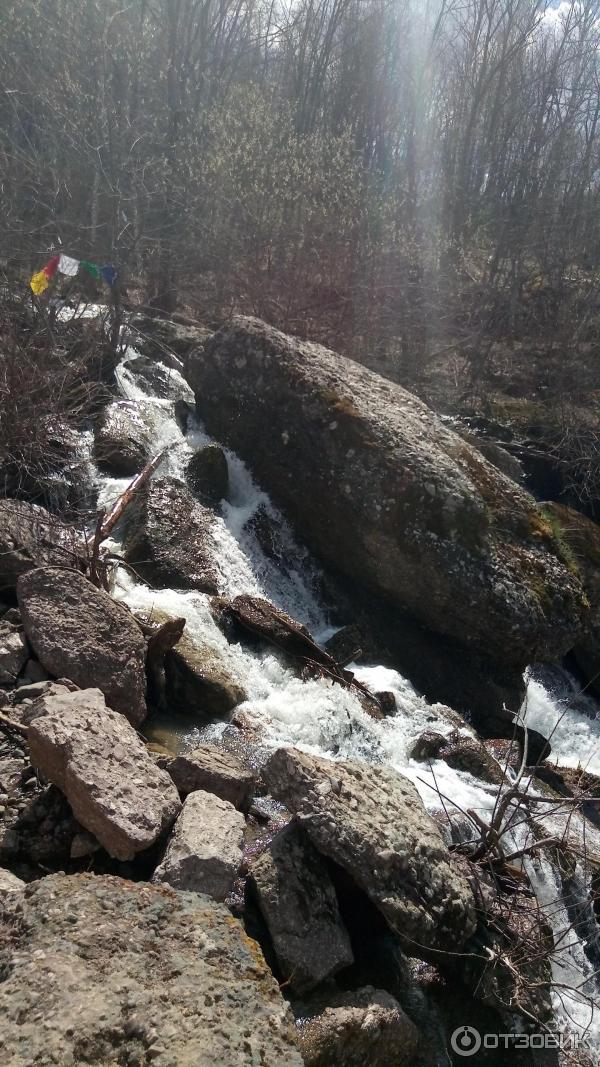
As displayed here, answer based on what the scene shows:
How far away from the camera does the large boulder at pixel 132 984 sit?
1.63 metres

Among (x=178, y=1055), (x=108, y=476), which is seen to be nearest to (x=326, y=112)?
(x=108, y=476)

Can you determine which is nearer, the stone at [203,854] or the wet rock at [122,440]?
the stone at [203,854]

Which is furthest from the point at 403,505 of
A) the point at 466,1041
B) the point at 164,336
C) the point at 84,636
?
the point at 164,336

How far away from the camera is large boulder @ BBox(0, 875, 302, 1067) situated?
5.34 feet

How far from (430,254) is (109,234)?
17.4 ft

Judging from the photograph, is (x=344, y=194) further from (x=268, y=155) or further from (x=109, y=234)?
(x=109, y=234)

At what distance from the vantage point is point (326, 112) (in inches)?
662

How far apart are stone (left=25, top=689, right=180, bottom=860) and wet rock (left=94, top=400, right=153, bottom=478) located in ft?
12.0

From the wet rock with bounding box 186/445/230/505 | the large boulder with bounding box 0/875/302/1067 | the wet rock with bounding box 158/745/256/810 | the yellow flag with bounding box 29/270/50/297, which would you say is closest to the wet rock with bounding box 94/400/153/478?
the wet rock with bounding box 186/445/230/505

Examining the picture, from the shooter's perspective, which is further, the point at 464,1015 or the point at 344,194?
the point at 344,194

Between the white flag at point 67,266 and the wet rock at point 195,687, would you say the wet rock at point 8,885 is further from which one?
the white flag at point 67,266

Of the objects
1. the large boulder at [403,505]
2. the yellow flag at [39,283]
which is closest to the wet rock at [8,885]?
the large boulder at [403,505]

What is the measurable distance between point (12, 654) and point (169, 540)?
210 centimetres

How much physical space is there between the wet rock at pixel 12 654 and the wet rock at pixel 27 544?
602 mm
